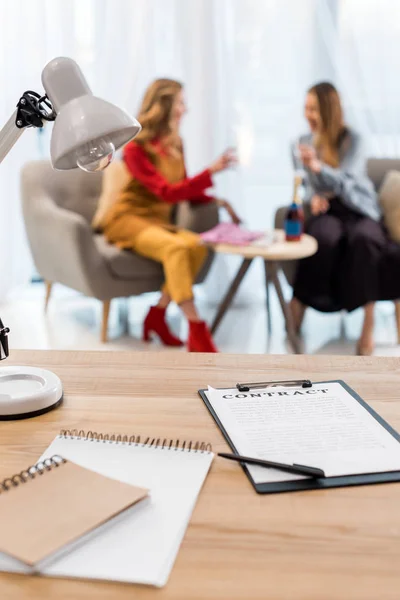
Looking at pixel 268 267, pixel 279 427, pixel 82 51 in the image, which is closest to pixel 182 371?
pixel 279 427

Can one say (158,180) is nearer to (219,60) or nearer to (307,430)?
(219,60)

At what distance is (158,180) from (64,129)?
2579mm

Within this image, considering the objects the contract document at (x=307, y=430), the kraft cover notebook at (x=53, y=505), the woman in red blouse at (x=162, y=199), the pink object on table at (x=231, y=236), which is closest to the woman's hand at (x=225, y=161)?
the woman in red blouse at (x=162, y=199)

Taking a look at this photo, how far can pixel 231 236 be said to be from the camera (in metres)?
3.24

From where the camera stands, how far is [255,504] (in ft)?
2.86

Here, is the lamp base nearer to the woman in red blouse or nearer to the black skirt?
the woman in red blouse

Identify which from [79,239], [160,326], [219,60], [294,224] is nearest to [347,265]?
[294,224]

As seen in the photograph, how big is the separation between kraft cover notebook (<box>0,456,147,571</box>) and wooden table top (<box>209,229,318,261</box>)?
219 centimetres

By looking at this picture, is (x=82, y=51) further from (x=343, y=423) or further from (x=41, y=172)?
(x=343, y=423)

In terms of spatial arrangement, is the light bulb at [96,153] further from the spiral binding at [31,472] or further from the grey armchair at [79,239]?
the grey armchair at [79,239]

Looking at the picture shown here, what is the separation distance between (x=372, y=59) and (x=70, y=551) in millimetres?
3824

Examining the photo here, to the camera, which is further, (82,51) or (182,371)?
(82,51)

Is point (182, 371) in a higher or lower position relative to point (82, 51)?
lower

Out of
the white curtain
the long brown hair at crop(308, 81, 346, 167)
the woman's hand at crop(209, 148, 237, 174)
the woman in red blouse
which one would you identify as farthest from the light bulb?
the white curtain
